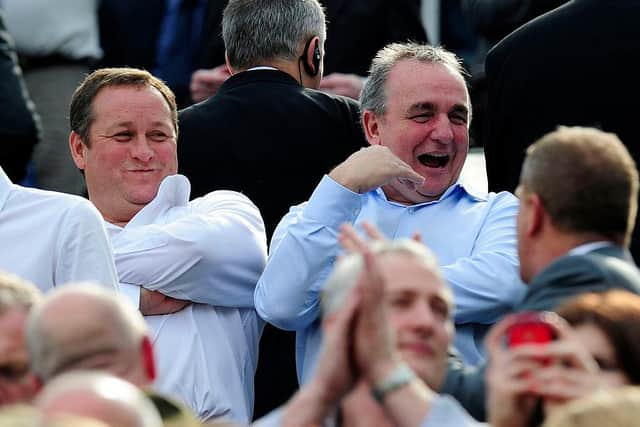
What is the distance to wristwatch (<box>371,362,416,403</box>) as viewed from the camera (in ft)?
12.3

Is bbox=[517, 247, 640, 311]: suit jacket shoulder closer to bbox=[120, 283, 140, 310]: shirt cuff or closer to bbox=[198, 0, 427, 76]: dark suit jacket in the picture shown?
bbox=[120, 283, 140, 310]: shirt cuff

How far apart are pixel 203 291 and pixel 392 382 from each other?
6.68ft

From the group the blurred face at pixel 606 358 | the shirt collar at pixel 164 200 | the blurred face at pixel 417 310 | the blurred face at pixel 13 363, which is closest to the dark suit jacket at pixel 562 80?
the shirt collar at pixel 164 200

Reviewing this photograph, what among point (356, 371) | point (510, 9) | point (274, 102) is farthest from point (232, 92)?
point (356, 371)

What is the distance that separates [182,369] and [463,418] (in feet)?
6.31

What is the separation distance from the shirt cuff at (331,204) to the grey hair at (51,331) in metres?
1.73

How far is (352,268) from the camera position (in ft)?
12.7

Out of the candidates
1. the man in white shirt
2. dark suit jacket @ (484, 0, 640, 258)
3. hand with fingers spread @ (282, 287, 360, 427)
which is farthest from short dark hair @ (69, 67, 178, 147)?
hand with fingers spread @ (282, 287, 360, 427)

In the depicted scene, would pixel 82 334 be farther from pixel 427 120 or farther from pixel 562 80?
pixel 562 80

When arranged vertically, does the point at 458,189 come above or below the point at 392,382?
below

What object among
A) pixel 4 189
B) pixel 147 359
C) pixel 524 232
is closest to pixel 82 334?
pixel 147 359

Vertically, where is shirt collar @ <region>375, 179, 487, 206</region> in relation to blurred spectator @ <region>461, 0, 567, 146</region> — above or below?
below

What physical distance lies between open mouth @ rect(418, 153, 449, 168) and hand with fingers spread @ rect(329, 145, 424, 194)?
42cm

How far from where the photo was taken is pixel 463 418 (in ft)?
12.5
